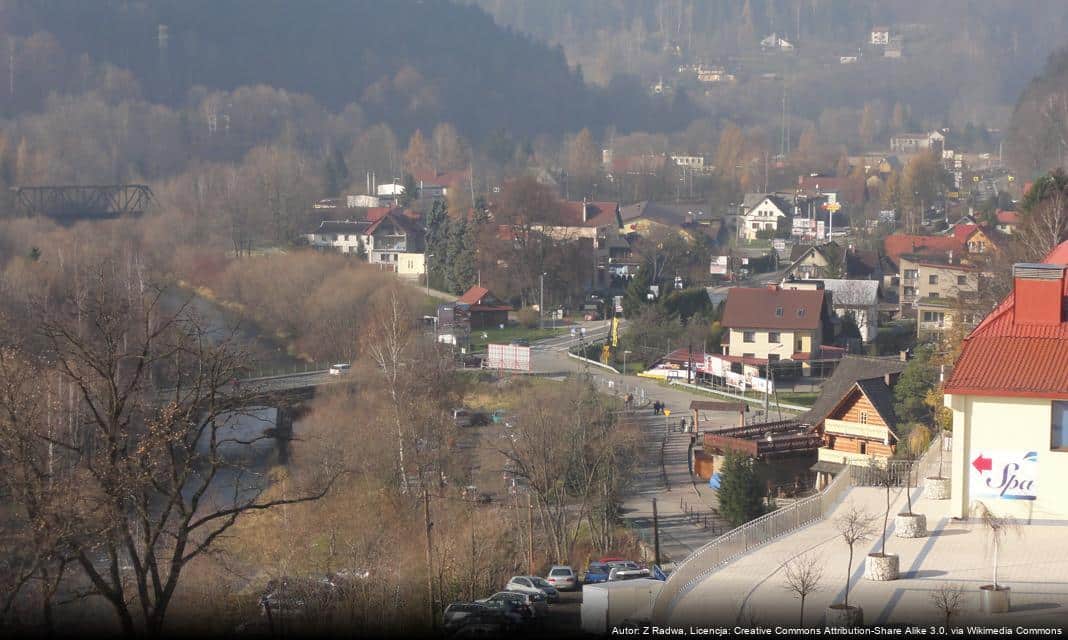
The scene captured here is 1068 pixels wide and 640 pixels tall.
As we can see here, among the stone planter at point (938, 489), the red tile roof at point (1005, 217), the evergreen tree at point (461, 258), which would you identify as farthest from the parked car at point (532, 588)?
the red tile roof at point (1005, 217)

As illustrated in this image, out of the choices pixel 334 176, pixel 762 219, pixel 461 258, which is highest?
pixel 334 176

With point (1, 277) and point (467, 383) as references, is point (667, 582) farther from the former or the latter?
point (1, 277)

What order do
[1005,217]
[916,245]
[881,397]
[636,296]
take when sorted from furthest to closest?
[1005,217]
[916,245]
[636,296]
[881,397]

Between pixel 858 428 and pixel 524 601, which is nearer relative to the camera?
pixel 524 601

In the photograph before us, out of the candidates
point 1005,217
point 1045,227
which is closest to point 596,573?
point 1045,227

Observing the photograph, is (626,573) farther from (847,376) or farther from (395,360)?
(847,376)

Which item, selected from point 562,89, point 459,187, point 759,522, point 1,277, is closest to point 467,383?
point 1,277

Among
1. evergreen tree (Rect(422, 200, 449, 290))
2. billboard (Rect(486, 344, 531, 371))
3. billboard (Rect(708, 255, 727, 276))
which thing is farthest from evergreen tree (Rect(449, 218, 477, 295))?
billboard (Rect(486, 344, 531, 371))

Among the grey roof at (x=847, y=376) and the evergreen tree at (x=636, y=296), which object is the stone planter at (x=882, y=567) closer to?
the grey roof at (x=847, y=376)
